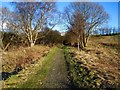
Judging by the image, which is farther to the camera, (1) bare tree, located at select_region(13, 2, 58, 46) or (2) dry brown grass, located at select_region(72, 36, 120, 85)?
(1) bare tree, located at select_region(13, 2, 58, 46)

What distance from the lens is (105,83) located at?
7898mm

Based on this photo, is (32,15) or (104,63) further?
(32,15)

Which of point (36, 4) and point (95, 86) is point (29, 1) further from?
point (95, 86)

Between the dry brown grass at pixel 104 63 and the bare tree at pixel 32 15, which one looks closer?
the dry brown grass at pixel 104 63

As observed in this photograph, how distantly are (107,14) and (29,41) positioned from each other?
56.3 ft

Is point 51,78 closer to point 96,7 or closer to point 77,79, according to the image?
point 77,79

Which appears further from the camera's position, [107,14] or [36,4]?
[107,14]

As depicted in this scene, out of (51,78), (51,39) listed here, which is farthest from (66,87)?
(51,39)

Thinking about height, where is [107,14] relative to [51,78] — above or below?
above

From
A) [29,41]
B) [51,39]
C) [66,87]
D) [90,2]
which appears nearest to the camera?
[66,87]

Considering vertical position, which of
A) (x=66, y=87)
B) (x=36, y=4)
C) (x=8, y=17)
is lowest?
(x=66, y=87)

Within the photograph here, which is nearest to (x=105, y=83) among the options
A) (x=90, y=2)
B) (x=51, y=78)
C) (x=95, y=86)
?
(x=95, y=86)

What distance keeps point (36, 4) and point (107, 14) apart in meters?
16.0

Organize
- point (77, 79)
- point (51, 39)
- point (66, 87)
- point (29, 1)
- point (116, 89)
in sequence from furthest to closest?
point (51, 39) → point (29, 1) → point (77, 79) → point (66, 87) → point (116, 89)
